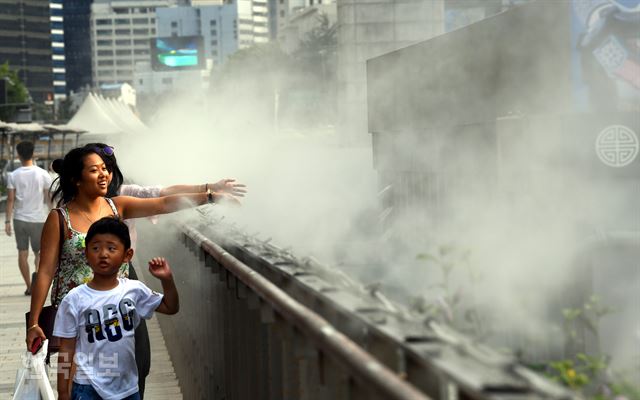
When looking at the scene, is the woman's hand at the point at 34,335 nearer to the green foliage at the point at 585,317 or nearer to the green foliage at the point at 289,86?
the green foliage at the point at 585,317

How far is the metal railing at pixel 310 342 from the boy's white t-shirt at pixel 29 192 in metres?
5.97

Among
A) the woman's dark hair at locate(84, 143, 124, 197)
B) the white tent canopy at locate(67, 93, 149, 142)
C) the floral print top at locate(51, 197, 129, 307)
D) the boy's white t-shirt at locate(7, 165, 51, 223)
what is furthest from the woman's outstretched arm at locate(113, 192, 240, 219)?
the white tent canopy at locate(67, 93, 149, 142)

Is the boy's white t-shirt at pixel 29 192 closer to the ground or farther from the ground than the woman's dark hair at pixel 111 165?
closer to the ground

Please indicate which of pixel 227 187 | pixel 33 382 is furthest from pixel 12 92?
pixel 33 382

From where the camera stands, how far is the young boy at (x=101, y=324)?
418 cm

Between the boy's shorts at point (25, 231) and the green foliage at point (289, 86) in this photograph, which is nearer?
the boy's shorts at point (25, 231)

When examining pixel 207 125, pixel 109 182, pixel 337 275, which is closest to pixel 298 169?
pixel 207 125

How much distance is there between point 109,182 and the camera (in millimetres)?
Result: 5031

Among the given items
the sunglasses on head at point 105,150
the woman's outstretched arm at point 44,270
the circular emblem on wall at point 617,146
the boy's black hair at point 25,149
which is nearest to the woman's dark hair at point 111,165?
the sunglasses on head at point 105,150

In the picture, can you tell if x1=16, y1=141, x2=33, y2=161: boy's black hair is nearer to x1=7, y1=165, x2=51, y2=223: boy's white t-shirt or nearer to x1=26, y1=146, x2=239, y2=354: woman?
x1=7, y1=165, x2=51, y2=223: boy's white t-shirt

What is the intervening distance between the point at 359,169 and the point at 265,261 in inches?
602

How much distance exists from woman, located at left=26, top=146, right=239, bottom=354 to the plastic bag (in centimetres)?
17

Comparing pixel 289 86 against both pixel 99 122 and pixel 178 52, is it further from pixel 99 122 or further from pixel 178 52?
pixel 178 52

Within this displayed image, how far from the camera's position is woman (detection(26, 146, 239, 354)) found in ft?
15.2
